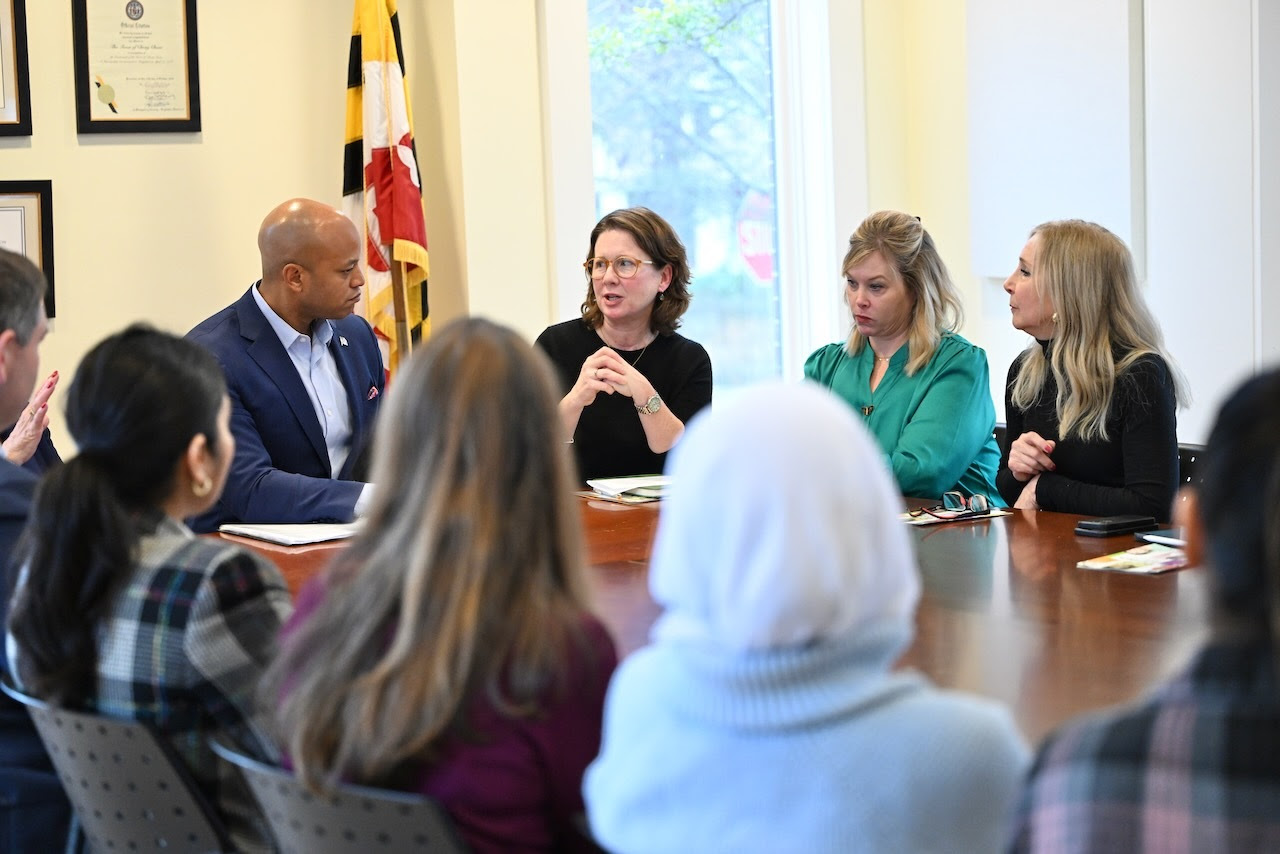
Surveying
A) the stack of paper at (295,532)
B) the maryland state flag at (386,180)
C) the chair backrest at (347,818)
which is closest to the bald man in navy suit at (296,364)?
the stack of paper at (295,532)

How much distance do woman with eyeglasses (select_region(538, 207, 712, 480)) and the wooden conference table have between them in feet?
3.07

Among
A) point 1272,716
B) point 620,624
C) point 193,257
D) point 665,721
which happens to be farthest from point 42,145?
point 1272,716

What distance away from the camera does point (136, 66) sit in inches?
192

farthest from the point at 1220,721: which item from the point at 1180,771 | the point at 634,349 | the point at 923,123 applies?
the point at 923,123

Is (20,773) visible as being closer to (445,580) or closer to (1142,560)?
(445,580)

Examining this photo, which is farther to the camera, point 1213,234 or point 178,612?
point 1213,234

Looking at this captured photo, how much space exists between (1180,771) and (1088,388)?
93.2 inches

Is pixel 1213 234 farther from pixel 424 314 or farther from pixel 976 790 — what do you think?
pixel 976 790

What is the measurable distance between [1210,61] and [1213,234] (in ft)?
1.87

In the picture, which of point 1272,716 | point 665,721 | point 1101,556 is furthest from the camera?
point 1101,556

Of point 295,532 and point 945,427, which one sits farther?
point 945,427

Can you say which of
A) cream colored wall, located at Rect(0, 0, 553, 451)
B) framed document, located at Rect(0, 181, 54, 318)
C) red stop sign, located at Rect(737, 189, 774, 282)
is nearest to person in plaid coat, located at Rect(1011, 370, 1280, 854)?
cream colored wall, located at Rect(0, 0, 553, 451)

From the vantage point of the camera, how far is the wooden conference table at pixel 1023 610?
1.90 m

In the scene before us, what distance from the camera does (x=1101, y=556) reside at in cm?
269
